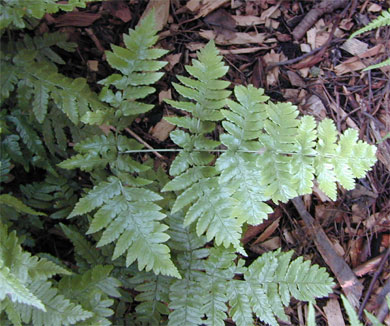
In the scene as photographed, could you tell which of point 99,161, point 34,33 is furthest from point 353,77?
point 34,33

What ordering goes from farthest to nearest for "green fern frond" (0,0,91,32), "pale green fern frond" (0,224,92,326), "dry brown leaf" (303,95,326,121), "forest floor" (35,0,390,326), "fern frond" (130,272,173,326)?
"dry brown leaf" (303,95,326,121), "forest floor" (35,0,390,326), "fern frond" (130,272,173,326), "green fern frond" (0,0,91,32), "pale green fern frond" (0,224,92,326)

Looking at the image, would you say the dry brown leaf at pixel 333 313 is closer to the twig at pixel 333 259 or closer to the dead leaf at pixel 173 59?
the twig at pixel 333 259

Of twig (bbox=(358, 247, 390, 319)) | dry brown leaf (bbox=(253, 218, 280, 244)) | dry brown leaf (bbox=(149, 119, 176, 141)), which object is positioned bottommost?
twig (bbox=(358, 247, 390, 319))

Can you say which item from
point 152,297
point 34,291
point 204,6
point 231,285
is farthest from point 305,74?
point 34,291

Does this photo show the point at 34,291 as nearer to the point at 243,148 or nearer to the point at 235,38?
the point at 243,148

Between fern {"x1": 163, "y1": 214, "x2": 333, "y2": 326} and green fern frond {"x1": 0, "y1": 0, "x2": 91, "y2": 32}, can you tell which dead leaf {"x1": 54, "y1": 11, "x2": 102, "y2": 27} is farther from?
fern {"x1": 163, "y1": 214, "x2": 333, "y2": 326}

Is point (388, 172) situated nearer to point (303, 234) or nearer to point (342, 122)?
point (342, 122)

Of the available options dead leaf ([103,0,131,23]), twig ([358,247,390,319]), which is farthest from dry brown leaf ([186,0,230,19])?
twig ([358,247,390,319])

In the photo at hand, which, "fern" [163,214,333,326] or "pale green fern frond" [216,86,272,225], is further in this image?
"fern" [163,214,333,326]
